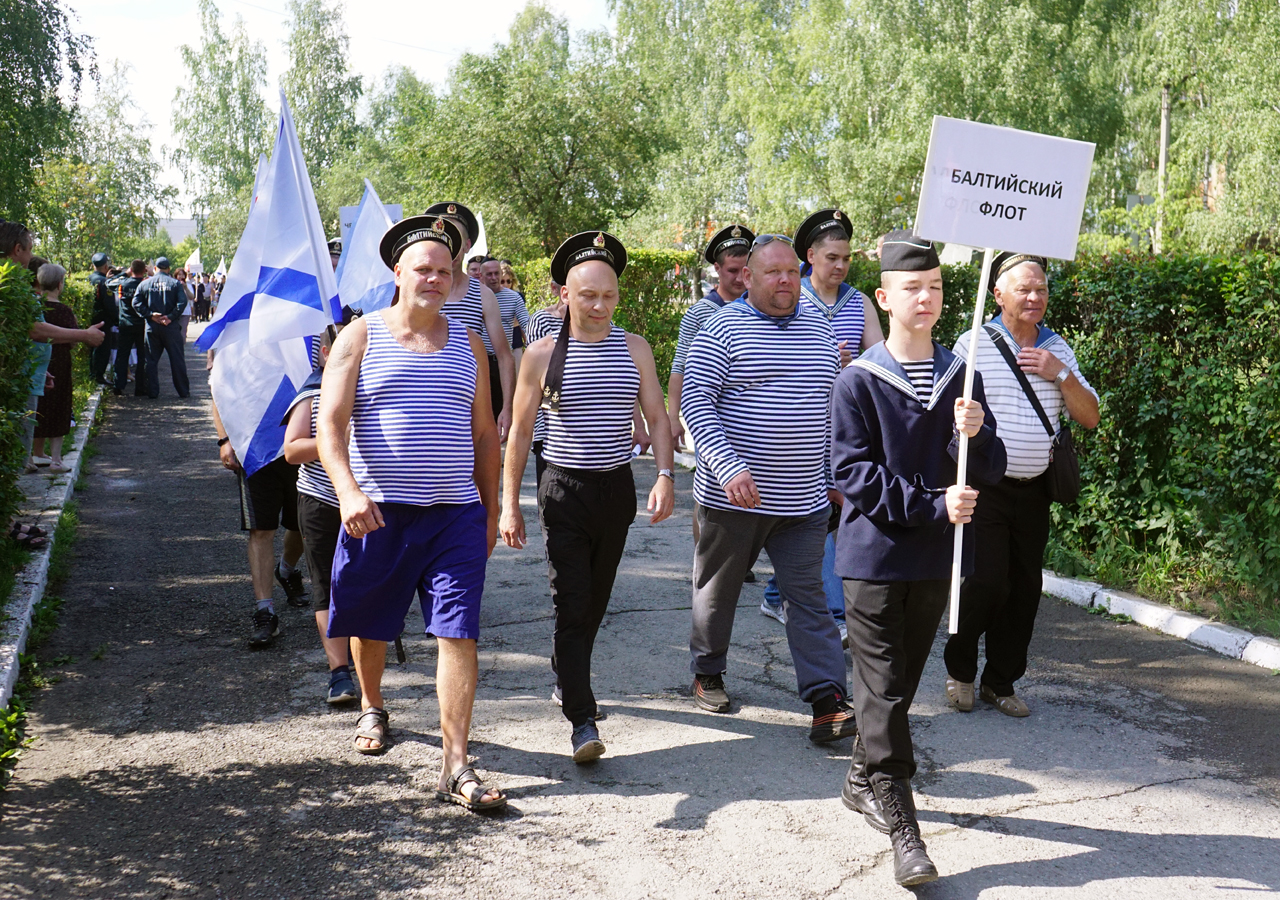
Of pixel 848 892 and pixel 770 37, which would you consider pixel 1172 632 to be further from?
pixel 770 37

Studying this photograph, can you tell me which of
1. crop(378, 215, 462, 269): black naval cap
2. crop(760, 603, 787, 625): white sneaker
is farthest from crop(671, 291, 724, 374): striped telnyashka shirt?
crop(378, 215, 462, 269): black naval cap

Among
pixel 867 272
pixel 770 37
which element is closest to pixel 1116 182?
pixel 770 37

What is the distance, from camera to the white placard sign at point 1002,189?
4.03m

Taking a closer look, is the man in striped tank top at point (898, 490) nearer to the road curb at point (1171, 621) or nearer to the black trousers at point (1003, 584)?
the black trousers at point (1003, 584)

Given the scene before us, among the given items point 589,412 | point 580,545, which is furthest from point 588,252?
point 580,545

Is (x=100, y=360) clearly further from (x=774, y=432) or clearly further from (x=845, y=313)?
(x=774, y=432)

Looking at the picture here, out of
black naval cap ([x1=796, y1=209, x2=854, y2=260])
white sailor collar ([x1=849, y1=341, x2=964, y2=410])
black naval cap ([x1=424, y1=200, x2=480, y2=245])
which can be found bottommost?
white sailor collar ([x1=849, y1=341, x2=964, y2=410])

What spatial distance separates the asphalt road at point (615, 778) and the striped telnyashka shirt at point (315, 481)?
3.14 ft

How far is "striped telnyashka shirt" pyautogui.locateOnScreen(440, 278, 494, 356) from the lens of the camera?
274 inches

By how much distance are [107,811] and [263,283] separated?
293cm

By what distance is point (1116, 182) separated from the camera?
35719 mm

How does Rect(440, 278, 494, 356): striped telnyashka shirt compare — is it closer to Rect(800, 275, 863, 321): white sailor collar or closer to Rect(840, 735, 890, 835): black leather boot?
Rect(800, 275, 863, 321): white sailor collar

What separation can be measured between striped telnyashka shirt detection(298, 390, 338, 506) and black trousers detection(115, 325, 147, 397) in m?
13.4

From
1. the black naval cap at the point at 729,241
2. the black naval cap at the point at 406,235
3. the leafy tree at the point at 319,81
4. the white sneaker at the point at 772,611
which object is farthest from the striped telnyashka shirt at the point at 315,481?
the leafy tree at the point at 319,81
